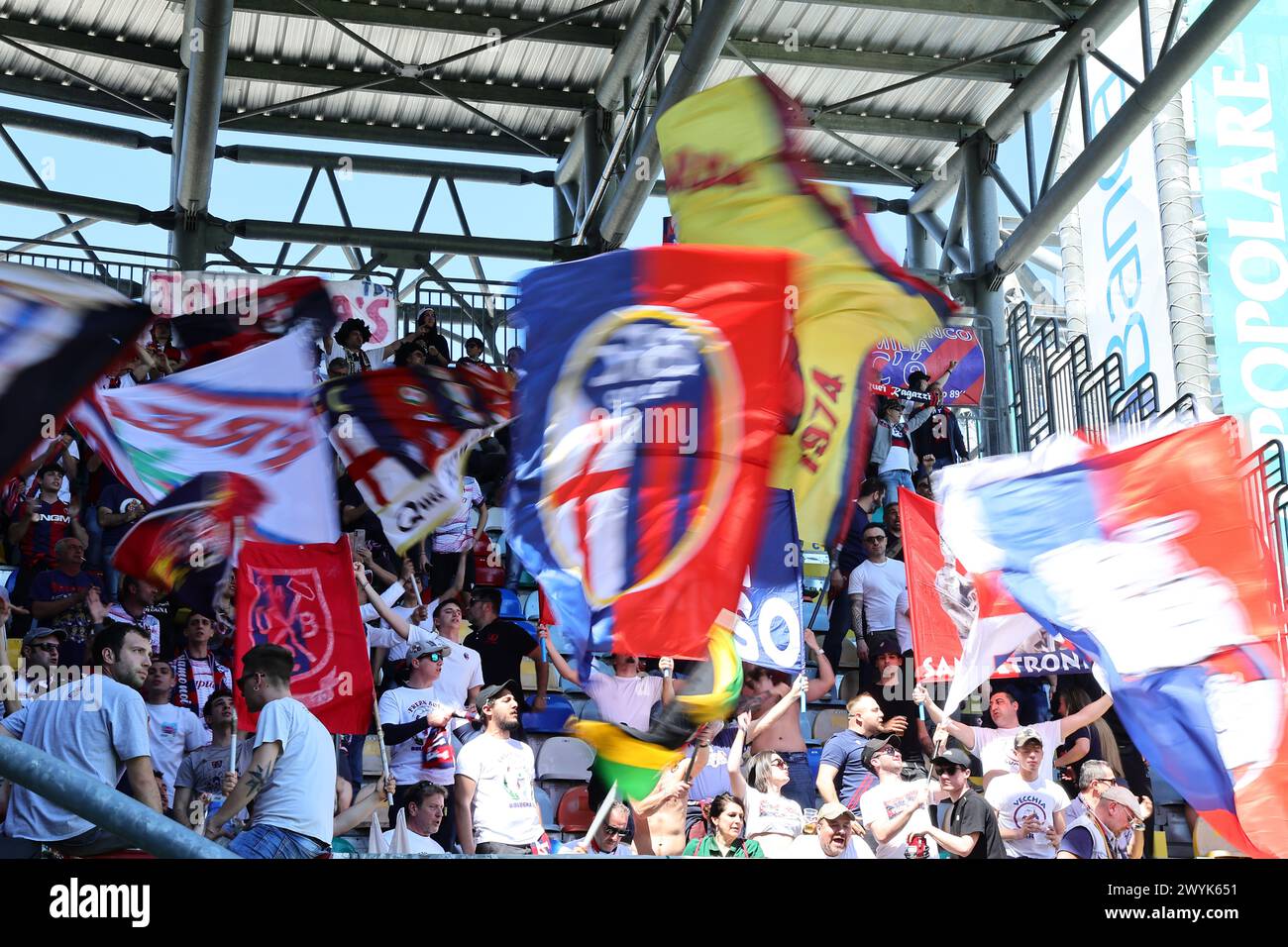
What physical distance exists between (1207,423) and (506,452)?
602 centimetres

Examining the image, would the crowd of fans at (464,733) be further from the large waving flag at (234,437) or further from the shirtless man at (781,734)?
the large waving flag at (234,437)

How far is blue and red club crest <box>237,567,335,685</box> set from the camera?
9.35m

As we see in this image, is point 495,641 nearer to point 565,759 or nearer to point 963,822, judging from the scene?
point 565,759

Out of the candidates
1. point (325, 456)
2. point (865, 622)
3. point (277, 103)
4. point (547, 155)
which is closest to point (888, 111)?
point (547, 155)

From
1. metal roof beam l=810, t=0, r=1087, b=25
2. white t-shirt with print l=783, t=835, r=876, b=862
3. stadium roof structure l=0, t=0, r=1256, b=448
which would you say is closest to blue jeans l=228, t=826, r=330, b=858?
white t-shirt with print l=783, t=835, r=876, b=862

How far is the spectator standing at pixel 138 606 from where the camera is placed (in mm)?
9844

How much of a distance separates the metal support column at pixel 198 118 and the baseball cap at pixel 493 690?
651 cm

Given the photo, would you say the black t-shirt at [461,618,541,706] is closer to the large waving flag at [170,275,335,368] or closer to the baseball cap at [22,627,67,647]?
the large waving flag at [170,275,335,368]

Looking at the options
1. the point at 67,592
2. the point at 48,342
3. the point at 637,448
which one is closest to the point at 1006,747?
the point at 637,448

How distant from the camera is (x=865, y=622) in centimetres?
1138

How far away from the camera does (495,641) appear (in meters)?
10.1

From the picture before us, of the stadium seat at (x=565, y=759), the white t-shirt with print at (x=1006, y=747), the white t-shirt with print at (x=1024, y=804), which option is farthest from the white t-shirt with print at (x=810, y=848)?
the stadium seat at (x=565, y=759)

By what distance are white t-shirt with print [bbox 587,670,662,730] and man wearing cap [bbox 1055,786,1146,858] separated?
2.61 m
